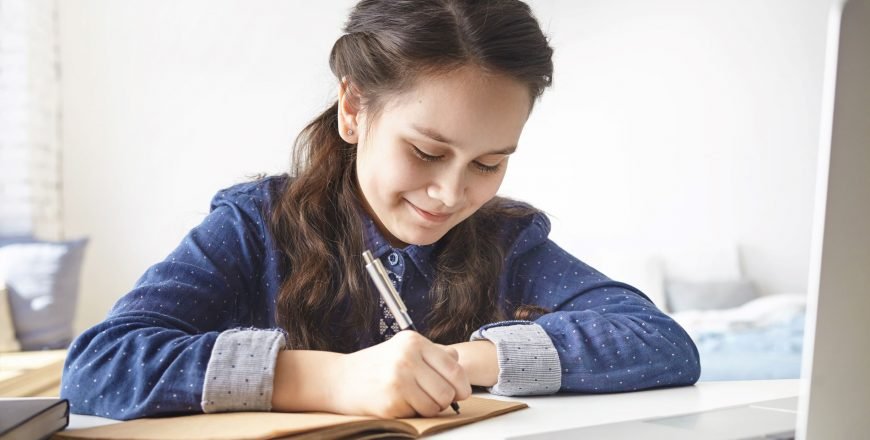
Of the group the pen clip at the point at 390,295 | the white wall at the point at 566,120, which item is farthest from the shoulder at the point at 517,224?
the white wall at the point at 566,120

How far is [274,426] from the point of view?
0.68 metres

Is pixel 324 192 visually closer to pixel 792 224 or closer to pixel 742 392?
pixel 742 392

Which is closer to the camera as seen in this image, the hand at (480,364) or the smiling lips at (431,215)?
the hand at (480,364)

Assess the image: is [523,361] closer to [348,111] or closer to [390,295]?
[390,295]

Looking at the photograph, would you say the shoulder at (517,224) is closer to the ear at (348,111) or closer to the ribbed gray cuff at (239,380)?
the ear at (348,111)

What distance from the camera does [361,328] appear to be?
4.00 feet

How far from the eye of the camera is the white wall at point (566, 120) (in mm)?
4281

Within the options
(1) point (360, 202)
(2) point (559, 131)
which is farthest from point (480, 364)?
(2) point (559, 131)

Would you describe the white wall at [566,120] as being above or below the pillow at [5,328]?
above

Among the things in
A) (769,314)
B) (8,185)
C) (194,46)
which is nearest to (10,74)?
(8,185)

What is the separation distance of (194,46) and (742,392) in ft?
12.7

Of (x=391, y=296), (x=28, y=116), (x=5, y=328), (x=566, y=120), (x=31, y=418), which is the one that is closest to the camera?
(x=31, y=418)

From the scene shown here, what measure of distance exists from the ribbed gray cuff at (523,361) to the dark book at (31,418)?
441 mm

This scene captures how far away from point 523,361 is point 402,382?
222mm
